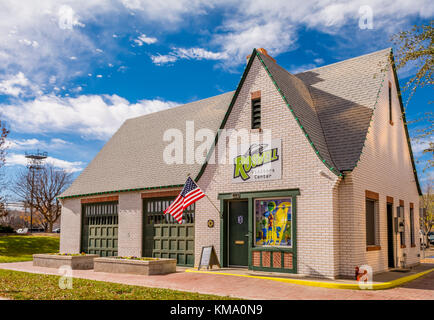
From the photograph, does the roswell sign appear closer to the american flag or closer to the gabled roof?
the american flag

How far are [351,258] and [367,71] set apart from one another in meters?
7.65

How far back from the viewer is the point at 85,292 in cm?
1039

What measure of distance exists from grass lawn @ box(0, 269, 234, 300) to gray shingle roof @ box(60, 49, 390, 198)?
21.3 ft

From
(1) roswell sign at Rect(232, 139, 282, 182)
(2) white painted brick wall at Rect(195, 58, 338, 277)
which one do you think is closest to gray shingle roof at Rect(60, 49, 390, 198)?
(2) white painted brick wall at Rect(195, 58, 338, 277)

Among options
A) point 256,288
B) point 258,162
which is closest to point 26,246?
point 258,162

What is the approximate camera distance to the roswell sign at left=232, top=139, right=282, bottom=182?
14.5 metres

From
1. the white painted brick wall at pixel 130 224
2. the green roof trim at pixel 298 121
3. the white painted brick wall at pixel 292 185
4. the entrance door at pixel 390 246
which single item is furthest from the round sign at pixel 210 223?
the entrance door at pixel 390 246

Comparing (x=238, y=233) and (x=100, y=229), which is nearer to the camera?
(x=238, y=233)

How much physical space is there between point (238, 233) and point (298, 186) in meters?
3.23

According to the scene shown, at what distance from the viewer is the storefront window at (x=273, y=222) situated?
46.3 feet

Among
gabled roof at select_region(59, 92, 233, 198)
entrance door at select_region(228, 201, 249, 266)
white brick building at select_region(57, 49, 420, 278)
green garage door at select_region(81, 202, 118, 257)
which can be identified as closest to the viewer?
white brick building at select_region(57, 49, 420, 278)

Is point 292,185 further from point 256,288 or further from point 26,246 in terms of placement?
point 26,246
